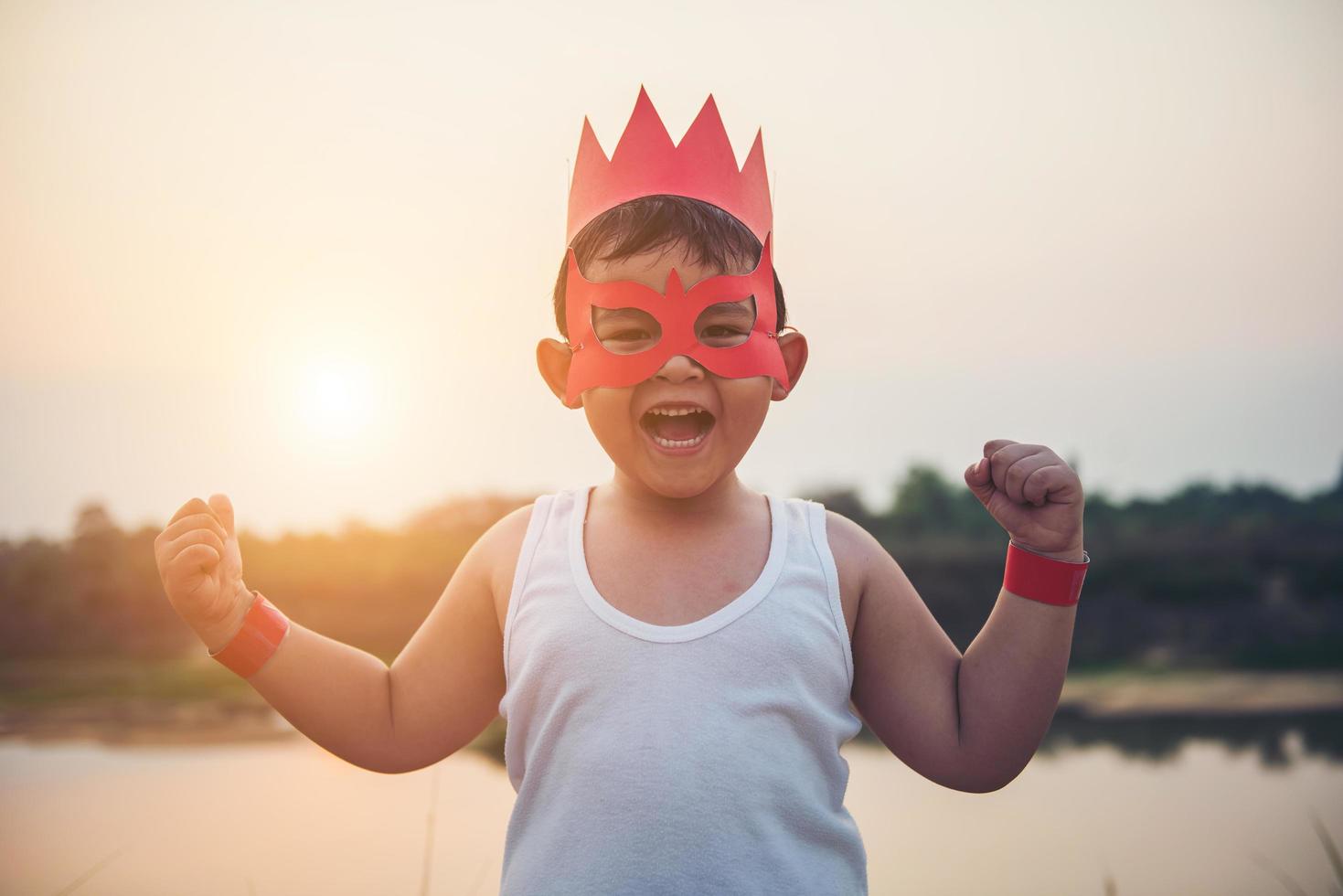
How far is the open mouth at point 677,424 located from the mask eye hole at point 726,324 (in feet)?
0.35

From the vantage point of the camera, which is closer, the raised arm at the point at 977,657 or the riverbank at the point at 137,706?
the raised arm at the point at 977,657

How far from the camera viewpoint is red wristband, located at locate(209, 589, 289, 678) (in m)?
1.50

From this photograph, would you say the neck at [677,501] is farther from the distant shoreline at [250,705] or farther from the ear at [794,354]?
the distant shoreline at [250,705]

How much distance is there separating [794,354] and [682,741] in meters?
0.66

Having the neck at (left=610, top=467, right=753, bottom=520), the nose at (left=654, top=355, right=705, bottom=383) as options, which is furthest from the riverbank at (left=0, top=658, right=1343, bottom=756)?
the nose at (left=654, top=355, right=705, bottom=383)

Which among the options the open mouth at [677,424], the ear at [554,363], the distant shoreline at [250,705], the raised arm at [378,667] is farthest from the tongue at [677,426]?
the distant shoreline at [250,705]

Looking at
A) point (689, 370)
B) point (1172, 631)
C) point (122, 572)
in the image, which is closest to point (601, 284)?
point (689, 370)

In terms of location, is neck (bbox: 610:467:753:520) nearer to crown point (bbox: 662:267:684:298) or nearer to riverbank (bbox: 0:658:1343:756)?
crown point (bbox: 662:267:684:298)

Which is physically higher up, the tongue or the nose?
the nose

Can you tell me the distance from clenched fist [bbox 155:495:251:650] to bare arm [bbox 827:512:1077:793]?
0.95 m

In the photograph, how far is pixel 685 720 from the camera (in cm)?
131

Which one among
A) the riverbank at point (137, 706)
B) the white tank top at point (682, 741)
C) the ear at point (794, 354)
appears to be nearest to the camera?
the white tank top at point (682, 741)

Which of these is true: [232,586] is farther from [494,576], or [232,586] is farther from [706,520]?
[706,520]

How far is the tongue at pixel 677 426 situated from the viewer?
1.47 metres
